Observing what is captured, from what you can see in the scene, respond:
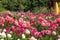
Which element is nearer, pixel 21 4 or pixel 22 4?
pixel 21 4

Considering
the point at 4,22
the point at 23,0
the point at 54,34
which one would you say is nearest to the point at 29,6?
the point at 23,0

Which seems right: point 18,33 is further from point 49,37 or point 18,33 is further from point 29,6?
point 29,6

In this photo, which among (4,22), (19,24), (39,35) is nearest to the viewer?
(39,35)

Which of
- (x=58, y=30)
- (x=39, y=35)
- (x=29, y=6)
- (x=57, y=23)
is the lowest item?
(x=39, y=35)

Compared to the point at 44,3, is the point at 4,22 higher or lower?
lower

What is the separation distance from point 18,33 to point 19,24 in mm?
750

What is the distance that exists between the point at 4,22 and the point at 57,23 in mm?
1100

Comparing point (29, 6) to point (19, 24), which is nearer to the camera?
point (19, 24)

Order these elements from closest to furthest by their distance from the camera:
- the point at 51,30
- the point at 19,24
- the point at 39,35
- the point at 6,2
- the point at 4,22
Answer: the point at 39,35
the point at 51,30
the point at 19,24
the point at 4,22
the point at 6,2

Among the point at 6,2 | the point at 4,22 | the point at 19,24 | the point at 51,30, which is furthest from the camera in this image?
the point at 6,2

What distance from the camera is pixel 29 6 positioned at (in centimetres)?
1823

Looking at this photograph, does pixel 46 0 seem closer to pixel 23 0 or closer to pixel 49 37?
pixel 23 0

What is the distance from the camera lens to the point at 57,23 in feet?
20.1

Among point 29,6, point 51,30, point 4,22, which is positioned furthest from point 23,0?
point 51,30
